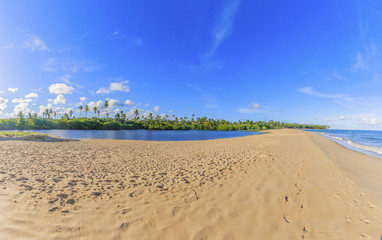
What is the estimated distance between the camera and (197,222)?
3.84 meters

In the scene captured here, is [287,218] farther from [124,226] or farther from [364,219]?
[124,226]

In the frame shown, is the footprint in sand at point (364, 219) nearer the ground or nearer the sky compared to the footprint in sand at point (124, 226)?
nearer the ground

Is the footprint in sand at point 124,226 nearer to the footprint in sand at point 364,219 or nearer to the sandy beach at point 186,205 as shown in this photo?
the sandy beach at point 186,205

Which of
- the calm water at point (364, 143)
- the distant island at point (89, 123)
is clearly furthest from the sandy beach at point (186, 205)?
the distant island at point (89, 123)

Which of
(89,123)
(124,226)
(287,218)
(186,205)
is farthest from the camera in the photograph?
(89,123)

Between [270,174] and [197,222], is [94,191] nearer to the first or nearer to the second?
[197,222]

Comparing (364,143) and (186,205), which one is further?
(364,143)

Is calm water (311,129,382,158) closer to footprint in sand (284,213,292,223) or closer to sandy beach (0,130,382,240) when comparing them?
sandy beach (0,130,382,240)

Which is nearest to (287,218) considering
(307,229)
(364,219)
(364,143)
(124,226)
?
(307,229)

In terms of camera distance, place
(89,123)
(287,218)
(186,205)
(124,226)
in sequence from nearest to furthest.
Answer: (124,226) → (287,218) → (186,205) → (89,123)

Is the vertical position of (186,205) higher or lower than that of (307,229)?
higher

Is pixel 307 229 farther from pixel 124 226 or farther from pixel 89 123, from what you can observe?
pixel 89 123

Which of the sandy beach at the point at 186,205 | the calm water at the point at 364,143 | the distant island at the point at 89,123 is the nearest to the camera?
the sandy beach at the point at 186,205

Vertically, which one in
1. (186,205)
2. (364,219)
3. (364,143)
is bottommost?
(364,143)
